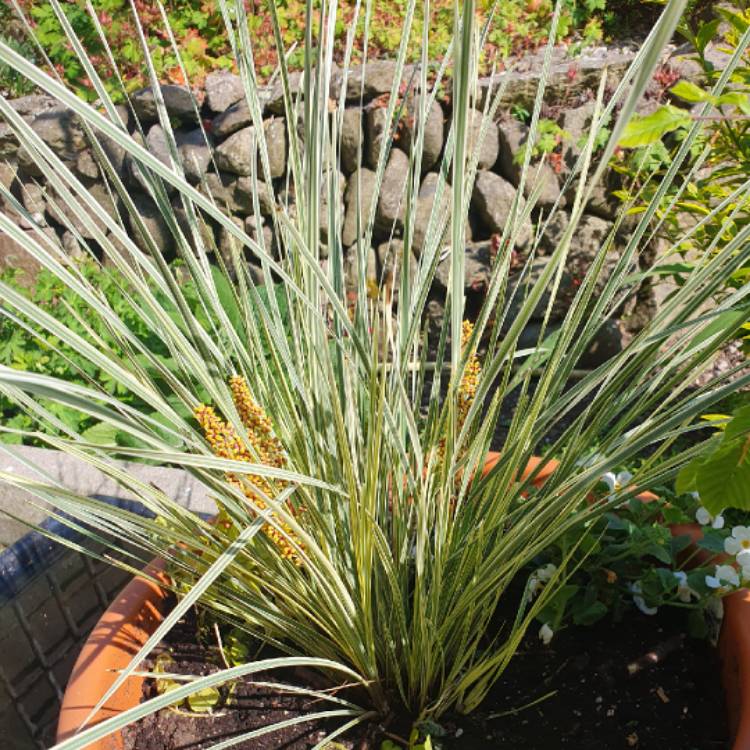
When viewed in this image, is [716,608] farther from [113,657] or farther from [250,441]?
[113,657]

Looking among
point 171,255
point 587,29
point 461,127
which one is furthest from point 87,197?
point 587,29

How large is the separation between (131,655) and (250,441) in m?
0.41

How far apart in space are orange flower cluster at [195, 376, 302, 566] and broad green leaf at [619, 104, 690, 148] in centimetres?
56

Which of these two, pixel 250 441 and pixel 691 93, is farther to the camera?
pixel 250 441

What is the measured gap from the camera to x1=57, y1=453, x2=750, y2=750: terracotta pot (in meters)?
0.99

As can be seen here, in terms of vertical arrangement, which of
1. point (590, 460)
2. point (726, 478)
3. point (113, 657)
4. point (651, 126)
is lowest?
point (113, 657)

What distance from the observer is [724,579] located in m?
1.04

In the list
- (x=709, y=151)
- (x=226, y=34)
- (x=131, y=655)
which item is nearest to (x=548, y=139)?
(x=226, y=34)

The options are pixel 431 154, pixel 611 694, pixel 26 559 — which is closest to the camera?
pixel 611 694

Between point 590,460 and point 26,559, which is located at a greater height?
point 590,460

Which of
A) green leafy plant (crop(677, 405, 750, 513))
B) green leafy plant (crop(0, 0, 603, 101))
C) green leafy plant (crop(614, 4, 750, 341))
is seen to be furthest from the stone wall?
green leafy plant (crop(677, 405, 750, 513))

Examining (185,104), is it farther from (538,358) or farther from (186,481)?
(538,358)

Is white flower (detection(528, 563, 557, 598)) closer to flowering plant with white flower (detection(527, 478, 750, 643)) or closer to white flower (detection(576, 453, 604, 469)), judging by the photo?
flowering plant with white flower (detection(527, 478, 750, 643))

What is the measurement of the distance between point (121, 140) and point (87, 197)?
28 centimetres
